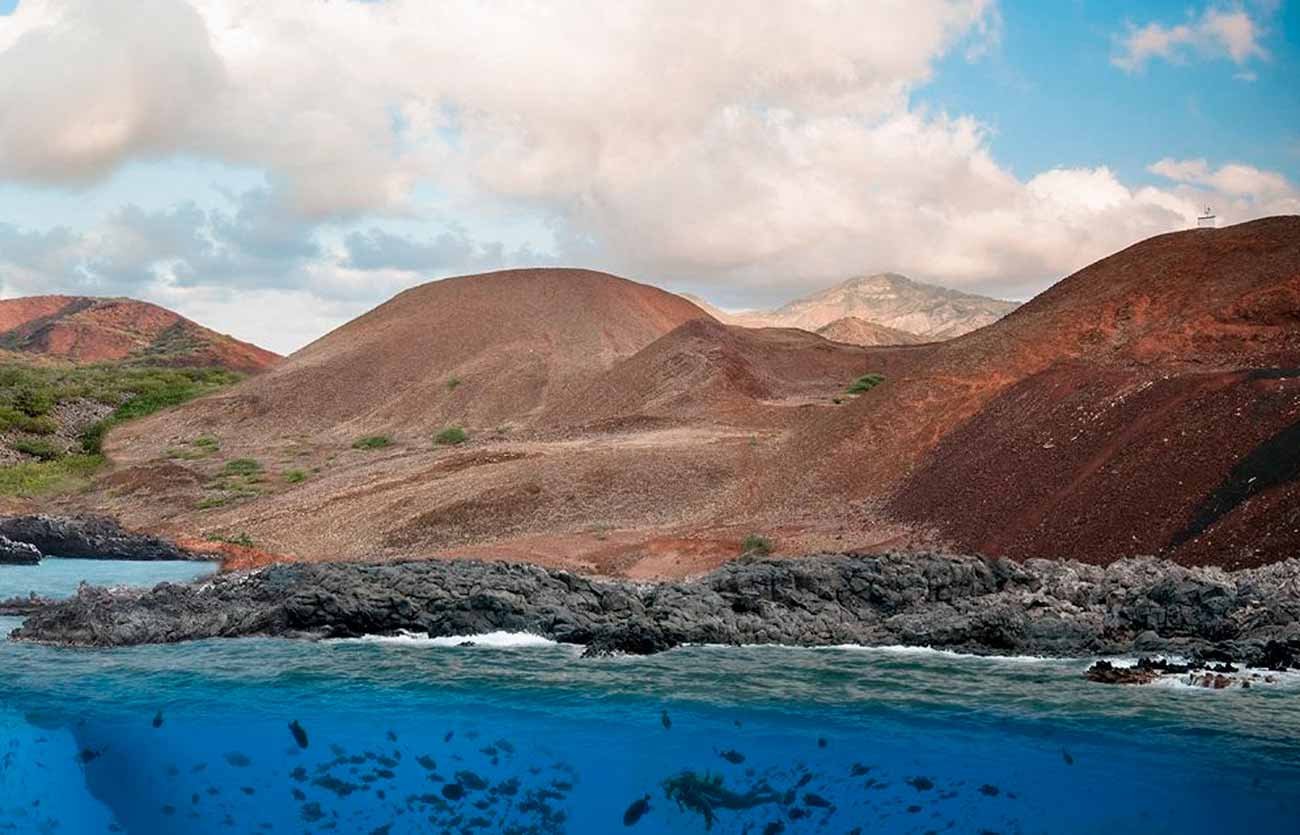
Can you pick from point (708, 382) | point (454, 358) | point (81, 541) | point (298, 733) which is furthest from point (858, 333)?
point (298, 733)

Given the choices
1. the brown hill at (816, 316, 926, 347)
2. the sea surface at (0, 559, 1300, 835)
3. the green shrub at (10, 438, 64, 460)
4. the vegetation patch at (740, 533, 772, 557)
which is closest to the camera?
the sea surface at (0, 559, 1300, 835)

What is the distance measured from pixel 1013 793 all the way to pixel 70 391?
2087 inches

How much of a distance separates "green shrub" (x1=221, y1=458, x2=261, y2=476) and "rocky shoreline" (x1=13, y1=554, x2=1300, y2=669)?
67.9ft

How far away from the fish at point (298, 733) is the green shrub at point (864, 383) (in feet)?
118

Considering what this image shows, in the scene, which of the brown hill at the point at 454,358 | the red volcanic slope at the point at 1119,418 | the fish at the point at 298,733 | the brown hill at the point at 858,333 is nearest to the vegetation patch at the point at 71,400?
the brown hill at the point at 454,358

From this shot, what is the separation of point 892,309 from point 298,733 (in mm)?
130097

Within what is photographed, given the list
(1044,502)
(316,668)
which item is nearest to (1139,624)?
(1044,502)

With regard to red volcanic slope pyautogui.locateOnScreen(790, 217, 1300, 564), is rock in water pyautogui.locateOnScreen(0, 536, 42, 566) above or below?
below

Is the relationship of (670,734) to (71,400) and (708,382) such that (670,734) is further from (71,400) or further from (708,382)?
(71,400)

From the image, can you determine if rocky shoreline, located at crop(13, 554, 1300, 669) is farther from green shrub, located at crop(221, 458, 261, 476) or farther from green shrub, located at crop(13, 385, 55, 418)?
green shrub, located at crop(13, 385, 55, 418)

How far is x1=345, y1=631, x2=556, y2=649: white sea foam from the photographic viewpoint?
1560 cm

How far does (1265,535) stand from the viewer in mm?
18234

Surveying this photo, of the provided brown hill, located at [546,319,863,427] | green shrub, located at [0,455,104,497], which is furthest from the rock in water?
brown hill, located at [546,319,863,427]

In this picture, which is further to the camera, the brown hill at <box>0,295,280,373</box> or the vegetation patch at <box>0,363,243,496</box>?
the brown hill at <box>0,295,280,373</box>
